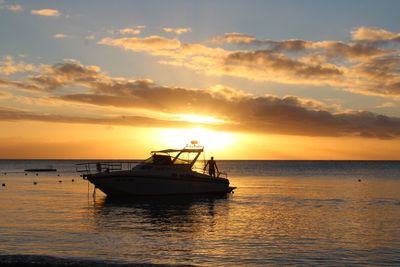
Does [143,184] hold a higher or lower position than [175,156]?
lower

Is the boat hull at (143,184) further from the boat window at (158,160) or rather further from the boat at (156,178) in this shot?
the boat window at (158,160)

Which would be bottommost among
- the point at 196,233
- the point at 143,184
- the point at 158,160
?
the point at 196,233

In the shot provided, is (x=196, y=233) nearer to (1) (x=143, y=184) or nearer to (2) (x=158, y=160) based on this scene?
(1) (x=143, y=184)

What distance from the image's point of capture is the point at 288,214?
106 feet

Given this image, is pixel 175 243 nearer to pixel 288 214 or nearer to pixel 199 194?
A: pixel 288 214

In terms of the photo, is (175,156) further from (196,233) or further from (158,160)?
(196,233)

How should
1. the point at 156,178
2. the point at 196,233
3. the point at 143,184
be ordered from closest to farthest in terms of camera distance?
the point at 196,233
the point at 143,184
the point at 156,178

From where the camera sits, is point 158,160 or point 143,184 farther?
point 158,160

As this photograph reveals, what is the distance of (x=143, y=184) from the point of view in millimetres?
40469

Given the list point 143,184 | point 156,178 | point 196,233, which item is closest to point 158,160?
point 156,178

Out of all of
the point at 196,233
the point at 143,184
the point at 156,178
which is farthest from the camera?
the point at 156,178

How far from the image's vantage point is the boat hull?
40219 mm

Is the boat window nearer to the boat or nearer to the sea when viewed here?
the boat

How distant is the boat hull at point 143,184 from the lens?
132 ft
